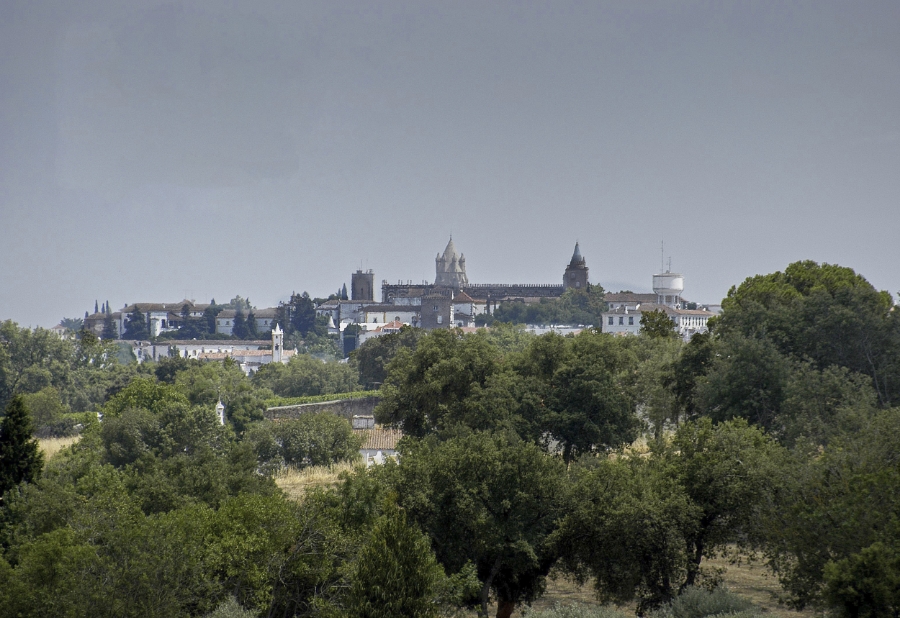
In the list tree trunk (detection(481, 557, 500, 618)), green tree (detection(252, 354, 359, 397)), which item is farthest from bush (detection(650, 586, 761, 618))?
green tree (detection(252, 354, 359, 397))

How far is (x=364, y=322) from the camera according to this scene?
13675cm

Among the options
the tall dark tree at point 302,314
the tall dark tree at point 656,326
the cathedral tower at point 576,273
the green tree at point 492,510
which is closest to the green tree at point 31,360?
the tall dark tree at point 656,326

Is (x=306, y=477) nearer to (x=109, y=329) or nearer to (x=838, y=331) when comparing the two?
(x=838, y=331)

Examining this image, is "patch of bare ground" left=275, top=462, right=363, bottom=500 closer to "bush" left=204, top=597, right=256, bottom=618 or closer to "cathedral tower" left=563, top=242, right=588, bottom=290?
"bush" left=204, top=597, right=256, bottom=618

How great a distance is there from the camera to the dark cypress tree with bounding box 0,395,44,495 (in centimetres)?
1834

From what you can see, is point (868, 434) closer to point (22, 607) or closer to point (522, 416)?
point (522, 416)

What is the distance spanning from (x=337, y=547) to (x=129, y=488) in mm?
7333

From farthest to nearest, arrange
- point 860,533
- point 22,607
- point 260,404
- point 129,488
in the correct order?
point 260,404, point 129,488, point 22,607, point 860,533

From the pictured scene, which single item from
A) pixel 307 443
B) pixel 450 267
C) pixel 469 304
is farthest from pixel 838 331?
pixel 450 267

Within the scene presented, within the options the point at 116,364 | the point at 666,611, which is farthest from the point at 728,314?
the point at 116,364

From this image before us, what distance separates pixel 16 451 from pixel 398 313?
120941mm

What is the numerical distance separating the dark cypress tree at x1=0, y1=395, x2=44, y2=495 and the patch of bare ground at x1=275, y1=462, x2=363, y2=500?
23.8 ft

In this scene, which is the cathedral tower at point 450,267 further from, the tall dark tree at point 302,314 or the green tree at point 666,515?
the green tree at point 666,515

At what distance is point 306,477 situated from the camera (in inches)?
1137
